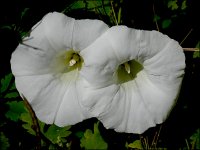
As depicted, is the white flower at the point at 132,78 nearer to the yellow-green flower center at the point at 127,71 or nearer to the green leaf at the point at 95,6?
the yellow-green flower center at the point at 127,71

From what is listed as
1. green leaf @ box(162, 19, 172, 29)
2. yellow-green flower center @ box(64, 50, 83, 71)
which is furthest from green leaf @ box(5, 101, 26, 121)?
green leaf @ box(162, 19, 172, 29)

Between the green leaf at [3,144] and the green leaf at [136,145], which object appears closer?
the green leaf at [3,144]

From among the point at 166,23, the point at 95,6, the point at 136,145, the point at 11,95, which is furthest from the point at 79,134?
the point at 166,23

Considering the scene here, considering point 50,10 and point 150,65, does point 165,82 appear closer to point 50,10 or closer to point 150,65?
point 150,65

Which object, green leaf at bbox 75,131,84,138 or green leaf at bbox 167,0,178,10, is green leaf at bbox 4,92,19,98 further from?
green leaf at bbox 167,0,178,10

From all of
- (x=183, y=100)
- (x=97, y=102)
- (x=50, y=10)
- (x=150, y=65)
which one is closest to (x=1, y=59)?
(x=50, y=10)

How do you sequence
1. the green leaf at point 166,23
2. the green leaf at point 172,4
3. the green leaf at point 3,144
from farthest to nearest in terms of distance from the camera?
1. the green leaf at point 166,23
2. the green leaf at point 172,4
3. the green leaf at point 3,144

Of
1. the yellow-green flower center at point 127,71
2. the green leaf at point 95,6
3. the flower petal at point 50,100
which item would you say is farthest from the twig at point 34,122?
the green leaf at point 95,6

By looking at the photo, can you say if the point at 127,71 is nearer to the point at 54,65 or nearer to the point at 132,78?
the point at 132,78
